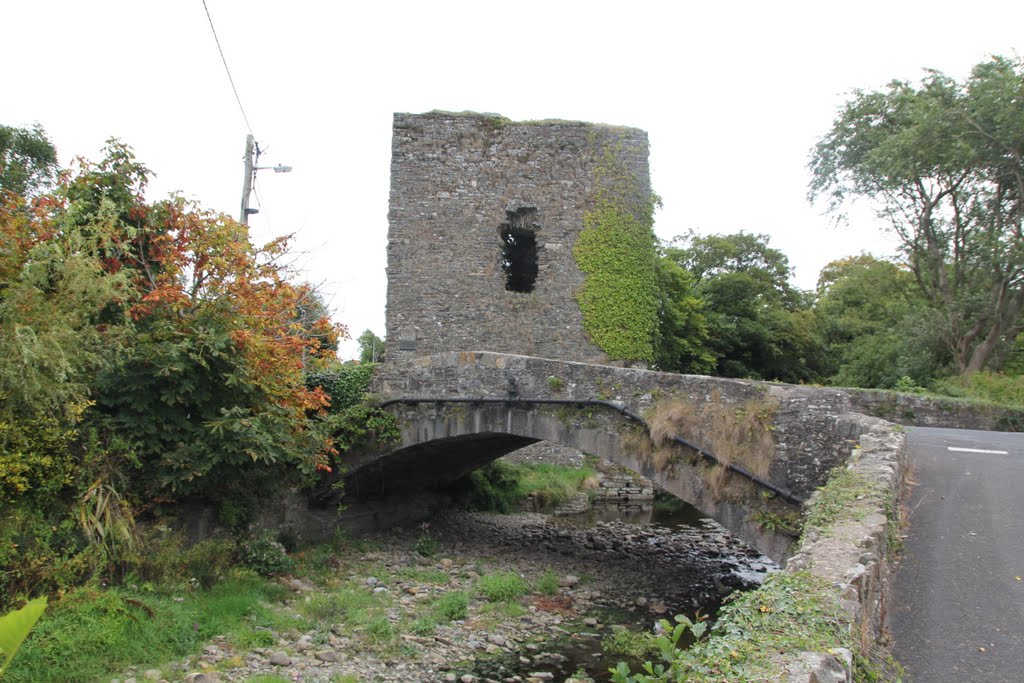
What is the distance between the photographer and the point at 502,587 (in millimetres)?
9914

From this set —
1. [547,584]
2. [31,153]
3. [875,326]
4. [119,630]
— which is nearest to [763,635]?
[119,630]

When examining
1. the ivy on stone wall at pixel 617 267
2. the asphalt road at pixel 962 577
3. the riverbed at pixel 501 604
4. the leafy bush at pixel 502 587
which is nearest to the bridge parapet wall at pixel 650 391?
the asphalt road at pixel 962 577

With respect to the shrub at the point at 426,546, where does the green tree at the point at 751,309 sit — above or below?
above

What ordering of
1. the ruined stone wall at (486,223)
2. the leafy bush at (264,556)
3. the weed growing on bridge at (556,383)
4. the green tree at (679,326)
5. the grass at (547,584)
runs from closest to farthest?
the leafy bush at (264,556), the weed growing on bridge at (556,383), the grass at (547,584), the ruined stone wall at (486,223), the green tree at (679,326)

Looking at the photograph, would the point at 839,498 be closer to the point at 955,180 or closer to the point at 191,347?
the point at 191,347

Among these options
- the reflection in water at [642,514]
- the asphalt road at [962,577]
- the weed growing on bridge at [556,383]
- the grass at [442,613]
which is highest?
the weed growing on bridge at [556,383]

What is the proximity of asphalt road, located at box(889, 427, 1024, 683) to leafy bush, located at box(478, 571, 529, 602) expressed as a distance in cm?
519

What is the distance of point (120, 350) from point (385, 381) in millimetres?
4120

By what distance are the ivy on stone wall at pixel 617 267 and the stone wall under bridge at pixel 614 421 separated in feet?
14.7

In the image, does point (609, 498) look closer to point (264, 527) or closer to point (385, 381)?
point (385, 381)

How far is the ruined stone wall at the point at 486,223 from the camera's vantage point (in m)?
16.4

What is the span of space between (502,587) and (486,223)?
9.05 meters

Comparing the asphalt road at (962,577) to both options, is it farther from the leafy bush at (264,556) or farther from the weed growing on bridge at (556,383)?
the leafy bush at (264,556)

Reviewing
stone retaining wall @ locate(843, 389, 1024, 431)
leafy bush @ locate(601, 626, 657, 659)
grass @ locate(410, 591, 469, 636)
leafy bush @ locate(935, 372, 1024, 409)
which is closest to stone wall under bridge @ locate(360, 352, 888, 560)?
leafy bush @ locate(601, 626, 657, 659)
